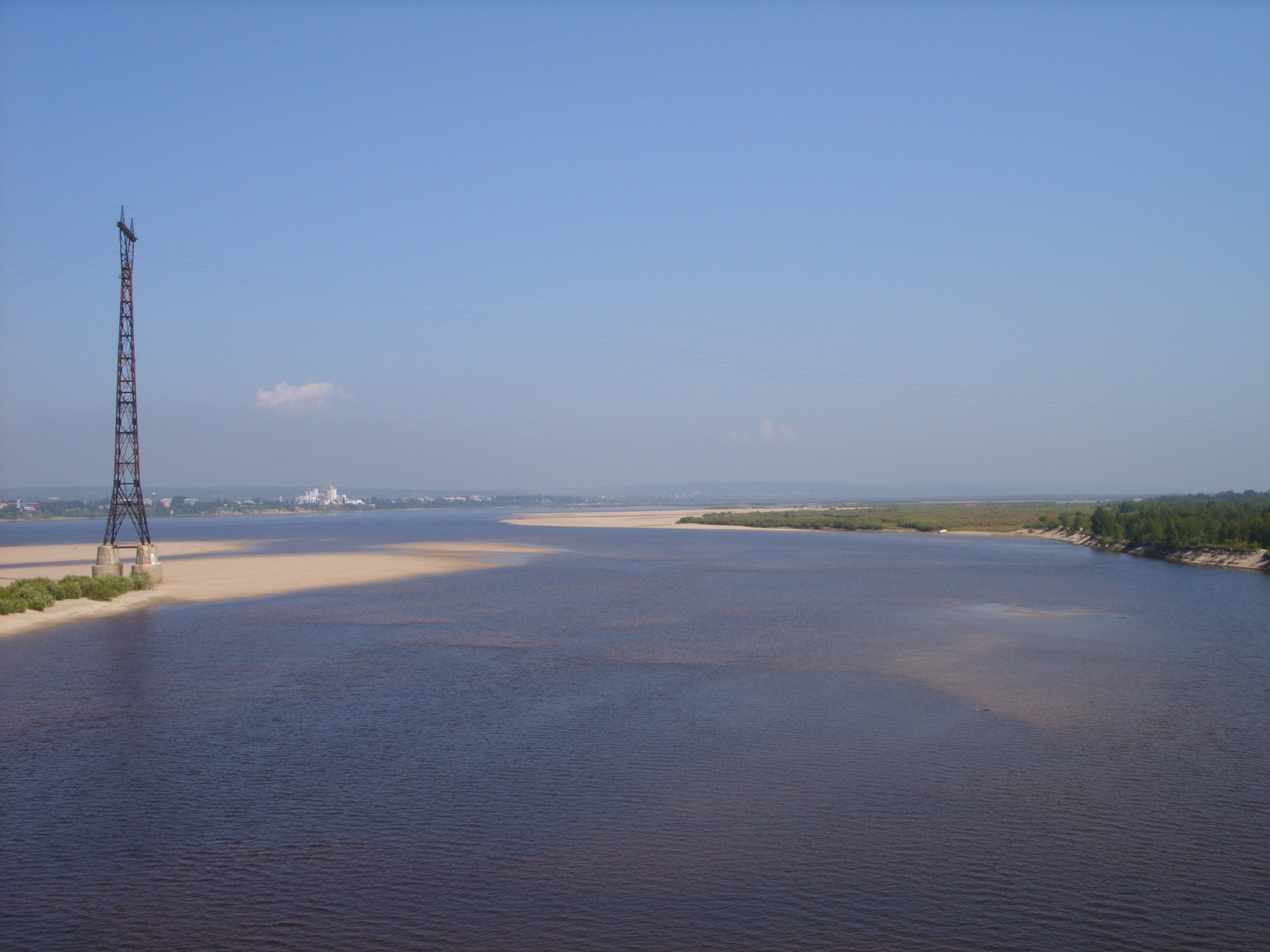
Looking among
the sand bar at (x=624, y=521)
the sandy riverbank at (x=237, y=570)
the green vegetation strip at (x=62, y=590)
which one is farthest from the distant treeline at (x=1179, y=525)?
the green vegetation strip at (x=62, y=590)

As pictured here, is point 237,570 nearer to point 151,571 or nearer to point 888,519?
point 151,571

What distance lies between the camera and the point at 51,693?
15930 mm

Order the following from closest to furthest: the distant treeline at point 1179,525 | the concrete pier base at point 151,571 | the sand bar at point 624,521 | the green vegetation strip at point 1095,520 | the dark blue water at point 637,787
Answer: the dark blue water at point 637,787 → the concrete pier base at point 151,571 → the distant treeline at point 1179,525 → the green vegetation strip at point 1095,520 → the sand bar at point 624,521

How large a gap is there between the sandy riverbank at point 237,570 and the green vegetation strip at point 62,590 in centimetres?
21

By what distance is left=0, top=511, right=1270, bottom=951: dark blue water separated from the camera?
25.7 feet

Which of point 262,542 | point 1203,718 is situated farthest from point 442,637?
point 262,542

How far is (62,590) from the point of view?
27312 mm

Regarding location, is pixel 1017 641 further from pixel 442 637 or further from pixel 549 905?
pixel 549 905

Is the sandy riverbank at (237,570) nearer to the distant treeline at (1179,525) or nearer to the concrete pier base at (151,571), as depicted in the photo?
the concrete pier base at (151,571)

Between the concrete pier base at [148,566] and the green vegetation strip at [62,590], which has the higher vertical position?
the concrete pier base at [148,566]

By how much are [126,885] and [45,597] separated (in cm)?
2095

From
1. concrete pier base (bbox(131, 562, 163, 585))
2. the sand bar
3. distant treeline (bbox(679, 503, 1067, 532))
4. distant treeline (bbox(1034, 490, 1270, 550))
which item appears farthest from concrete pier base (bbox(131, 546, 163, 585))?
distant treeline (bbox(679, 503, 1067, 532))

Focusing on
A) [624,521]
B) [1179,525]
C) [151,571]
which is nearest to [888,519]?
[624,521]

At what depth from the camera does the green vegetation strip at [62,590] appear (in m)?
24.8
